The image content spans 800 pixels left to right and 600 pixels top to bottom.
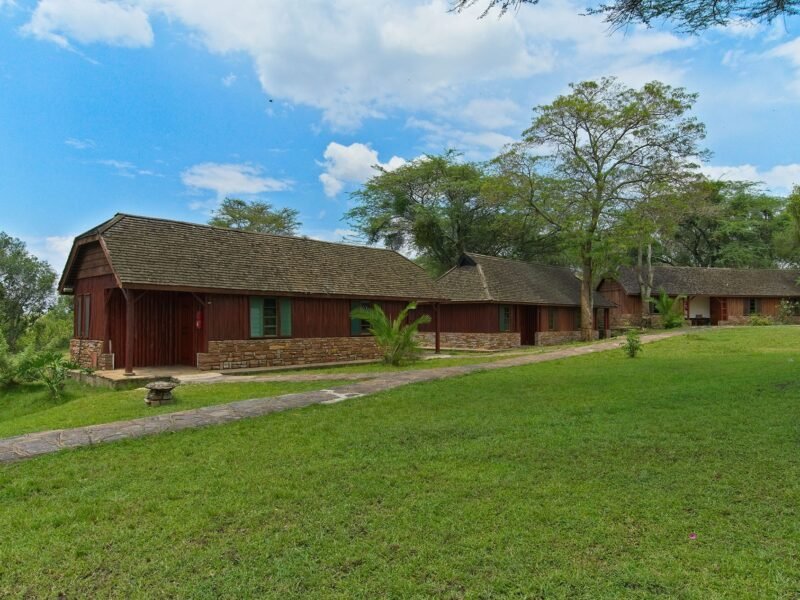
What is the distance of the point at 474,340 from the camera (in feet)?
82.9

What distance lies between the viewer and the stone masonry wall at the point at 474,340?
24781 millimetres

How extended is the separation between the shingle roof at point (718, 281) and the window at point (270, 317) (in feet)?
93.2

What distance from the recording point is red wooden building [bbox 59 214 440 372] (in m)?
13.8

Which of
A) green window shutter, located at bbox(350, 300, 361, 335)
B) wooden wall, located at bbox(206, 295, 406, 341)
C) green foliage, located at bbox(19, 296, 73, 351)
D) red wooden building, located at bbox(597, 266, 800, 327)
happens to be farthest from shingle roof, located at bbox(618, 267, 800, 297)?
green foliage, located at bbox(19, 296, 73, 351)

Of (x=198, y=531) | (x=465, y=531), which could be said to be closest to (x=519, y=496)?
(x=465, y=531)

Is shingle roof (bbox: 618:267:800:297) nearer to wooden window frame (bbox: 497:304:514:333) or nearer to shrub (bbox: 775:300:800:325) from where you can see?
shrub (bbox: 775:300:800:325)

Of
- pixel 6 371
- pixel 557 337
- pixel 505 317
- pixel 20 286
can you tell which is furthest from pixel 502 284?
pixel 20 286

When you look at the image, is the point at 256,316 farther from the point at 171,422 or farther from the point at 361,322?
the point at 171,422

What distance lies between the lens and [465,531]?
370 centimetres

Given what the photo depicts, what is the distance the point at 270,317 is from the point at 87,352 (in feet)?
17.3

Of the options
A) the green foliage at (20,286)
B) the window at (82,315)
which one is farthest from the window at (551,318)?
the green foliage at (20,286)

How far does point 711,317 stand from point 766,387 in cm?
3368

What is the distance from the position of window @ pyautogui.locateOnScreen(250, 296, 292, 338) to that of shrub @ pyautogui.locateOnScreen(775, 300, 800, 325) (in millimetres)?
34365

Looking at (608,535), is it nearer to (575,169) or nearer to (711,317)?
(575,169)
